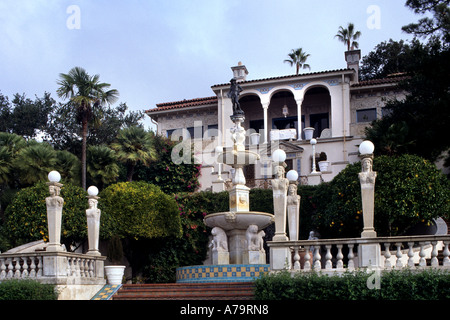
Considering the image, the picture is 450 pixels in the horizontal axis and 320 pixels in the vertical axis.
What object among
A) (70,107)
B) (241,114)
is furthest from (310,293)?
(70,107)

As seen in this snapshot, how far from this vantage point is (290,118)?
126ft

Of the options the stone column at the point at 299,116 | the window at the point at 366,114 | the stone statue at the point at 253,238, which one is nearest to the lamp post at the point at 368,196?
the stone statue at the point at 253,238

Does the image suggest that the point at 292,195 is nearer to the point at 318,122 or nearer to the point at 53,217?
the point at 53,217

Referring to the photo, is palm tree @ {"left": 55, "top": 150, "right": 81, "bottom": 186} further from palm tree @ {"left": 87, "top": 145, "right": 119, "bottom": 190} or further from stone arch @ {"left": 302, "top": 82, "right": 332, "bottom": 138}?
stone arch @ {"left": 302, "top": 82, "right": 332, "bottom": 138}

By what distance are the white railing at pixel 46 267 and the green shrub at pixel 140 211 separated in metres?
7.22

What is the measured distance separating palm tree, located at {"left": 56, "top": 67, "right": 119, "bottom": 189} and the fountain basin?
10255 millimetres

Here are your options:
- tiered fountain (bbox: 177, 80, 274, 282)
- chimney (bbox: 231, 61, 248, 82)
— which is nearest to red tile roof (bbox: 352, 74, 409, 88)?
chimney (bbox: 231, 61, 248, 82)

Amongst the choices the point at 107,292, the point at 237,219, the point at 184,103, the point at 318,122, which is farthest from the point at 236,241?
the point at 184,103

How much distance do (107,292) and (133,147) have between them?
47.7 feet

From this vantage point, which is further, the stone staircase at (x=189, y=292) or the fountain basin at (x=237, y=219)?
the fountain basin at (x=237, y=219)

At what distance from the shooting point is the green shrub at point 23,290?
13.3m

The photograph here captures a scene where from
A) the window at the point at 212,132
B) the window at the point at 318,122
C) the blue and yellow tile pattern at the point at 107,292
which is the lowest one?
the blue and yellow tile pattern at the point at 107,292

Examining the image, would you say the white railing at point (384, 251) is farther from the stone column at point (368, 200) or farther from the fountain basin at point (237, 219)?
the fountain basin at point (237, 219)

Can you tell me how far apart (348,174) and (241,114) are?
4757mm
